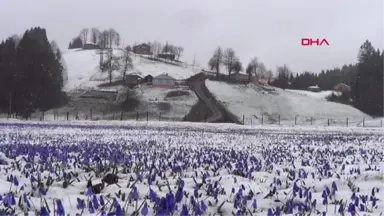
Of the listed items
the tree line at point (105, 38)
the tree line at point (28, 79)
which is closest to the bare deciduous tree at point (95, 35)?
the tree line at point (105, 38)

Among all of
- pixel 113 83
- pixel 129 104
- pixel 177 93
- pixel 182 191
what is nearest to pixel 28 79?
pixel 129 104

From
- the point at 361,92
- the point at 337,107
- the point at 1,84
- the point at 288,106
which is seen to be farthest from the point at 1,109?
the point at 361,92

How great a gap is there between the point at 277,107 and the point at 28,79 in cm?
5026

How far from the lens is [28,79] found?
250 feet

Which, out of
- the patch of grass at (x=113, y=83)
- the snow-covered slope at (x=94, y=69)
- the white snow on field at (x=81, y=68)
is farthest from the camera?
the snow-covered slope at (x=94, y=69)

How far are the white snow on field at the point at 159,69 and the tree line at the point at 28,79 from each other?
53.7 m

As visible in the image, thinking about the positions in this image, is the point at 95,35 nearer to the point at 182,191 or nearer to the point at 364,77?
the point at 364,77

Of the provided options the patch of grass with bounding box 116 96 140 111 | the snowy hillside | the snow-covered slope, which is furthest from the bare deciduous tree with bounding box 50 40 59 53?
the patch of grass with bounding box 116 96 140 111

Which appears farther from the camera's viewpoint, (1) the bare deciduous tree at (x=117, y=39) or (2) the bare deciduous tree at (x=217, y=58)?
(1) the bare deciduous tree at (x=117, y=39)

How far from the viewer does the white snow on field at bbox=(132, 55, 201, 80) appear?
139 meters

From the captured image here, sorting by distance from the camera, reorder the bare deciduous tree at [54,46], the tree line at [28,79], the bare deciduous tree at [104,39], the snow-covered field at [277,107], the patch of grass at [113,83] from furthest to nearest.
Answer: the bare deciduous tree at [104,39]
the bare deciduous tree at [54,46]
the patch of grass at [113,83]
the snow-covered field at [277,107]
the tree line at [28,79]

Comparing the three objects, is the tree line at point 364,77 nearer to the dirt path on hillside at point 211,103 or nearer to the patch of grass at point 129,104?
the dirt path on hillside at point 211,103

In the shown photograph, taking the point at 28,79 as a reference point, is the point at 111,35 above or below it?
above

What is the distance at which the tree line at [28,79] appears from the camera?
7420cm
